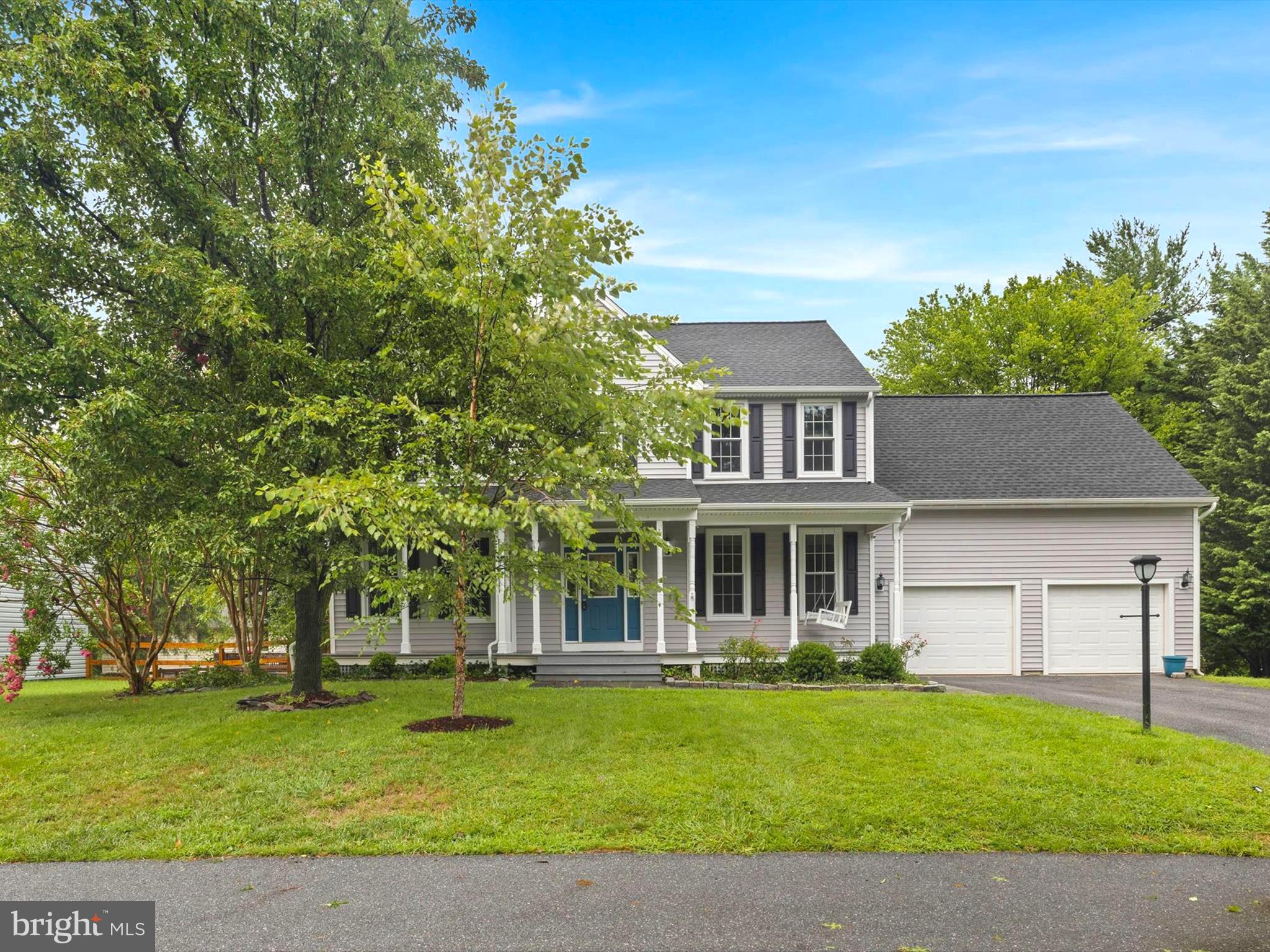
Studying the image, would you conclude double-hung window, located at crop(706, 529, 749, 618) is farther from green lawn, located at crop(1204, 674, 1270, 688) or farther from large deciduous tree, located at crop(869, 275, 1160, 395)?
large deciduous tree, located at crop(869, 275, 1160, 395)

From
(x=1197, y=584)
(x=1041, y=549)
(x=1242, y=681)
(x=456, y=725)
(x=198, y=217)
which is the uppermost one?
(x=198, y=217)

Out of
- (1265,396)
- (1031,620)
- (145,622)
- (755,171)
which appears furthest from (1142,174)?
(145,622)

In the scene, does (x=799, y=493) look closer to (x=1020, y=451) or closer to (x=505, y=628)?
(x=1020, y=451)

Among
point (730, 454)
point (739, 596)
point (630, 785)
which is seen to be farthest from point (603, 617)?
point (630, 785)

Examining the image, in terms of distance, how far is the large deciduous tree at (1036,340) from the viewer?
2561 cm

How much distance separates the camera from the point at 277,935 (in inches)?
161

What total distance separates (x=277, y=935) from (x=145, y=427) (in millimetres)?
6464

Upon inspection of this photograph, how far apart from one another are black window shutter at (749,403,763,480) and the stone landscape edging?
14.6 ft

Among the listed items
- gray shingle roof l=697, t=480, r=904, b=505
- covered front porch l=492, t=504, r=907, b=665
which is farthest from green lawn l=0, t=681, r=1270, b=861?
gray shingle roof l=697, t=480, r=904, b=505

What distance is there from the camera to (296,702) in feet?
36.0

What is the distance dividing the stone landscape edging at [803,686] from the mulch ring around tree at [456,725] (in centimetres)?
465

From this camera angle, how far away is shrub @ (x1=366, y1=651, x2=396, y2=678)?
14695 millimetres

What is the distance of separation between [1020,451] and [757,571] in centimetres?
668

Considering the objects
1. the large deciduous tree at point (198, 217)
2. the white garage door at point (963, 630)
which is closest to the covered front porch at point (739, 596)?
the white garage door at point (963, 630)
